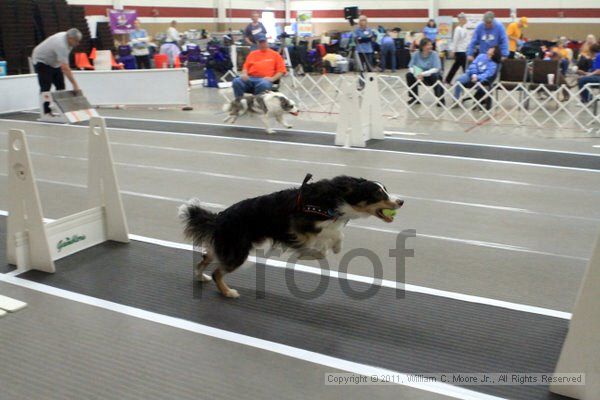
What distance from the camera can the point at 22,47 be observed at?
1633 cm

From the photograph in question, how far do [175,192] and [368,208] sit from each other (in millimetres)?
3250

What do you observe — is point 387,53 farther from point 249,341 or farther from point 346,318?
point 249,341

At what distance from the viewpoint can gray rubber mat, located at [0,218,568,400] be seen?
281 centimetres

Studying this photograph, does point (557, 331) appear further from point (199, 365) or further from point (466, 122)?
point (466, 122)

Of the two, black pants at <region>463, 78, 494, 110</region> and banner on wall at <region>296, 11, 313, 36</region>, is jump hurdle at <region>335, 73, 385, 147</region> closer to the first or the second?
black pants at <region>463, 78, 494, 110</region>

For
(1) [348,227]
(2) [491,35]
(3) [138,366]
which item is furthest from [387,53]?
(3) [138,366]

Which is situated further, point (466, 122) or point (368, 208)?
point (466, 122)

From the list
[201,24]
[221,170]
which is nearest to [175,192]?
[221,170]

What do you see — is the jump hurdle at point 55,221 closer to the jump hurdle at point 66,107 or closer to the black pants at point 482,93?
the jump hurdle at point 66,107

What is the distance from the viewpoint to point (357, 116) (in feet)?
26.5

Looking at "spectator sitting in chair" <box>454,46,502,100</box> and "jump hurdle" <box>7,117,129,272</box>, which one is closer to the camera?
"jump hurdle" <box>7,117,129,272</box>

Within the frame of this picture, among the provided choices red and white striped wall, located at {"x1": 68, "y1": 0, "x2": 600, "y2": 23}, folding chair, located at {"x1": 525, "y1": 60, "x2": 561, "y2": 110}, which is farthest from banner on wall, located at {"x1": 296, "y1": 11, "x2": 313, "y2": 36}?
folding chair, located at {"x1": 525, "y1": 60, "x2": 561, "y2": 110}

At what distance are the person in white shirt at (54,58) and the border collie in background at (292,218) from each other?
746 cm

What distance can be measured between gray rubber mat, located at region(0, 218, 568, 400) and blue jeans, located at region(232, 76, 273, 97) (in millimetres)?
6641
